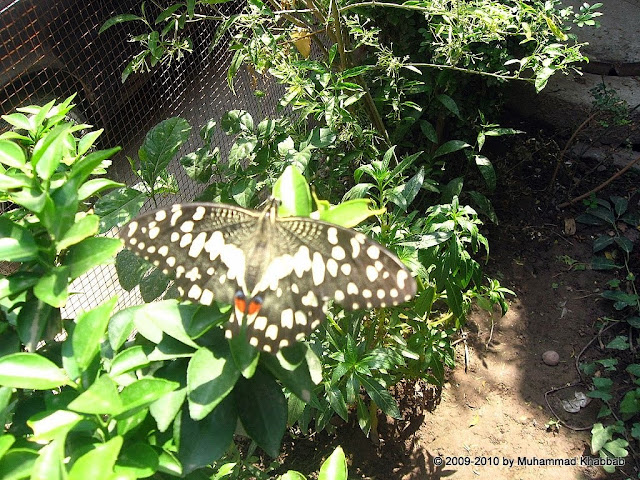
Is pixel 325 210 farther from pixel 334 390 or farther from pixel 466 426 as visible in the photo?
pixel 466 426

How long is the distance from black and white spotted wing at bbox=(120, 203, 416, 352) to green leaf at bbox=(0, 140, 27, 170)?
238 mm

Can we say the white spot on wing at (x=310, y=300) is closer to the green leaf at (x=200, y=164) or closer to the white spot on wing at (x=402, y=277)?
the white spot on wing at (x=402, y=277)

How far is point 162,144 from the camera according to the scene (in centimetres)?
179

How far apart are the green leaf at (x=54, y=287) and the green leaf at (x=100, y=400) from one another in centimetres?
16

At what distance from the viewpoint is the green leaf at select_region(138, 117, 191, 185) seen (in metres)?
1.78

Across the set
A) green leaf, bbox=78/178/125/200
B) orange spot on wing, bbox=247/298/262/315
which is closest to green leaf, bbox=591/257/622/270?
orange spot on wing, bbox=247/298/262/315

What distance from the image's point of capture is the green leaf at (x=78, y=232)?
3.47ft

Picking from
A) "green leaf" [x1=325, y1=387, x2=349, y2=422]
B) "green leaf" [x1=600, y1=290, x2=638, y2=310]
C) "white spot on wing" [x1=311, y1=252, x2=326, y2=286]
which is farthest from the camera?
"green leaf" [x1=600, y1=290, x2=638, y2=310]

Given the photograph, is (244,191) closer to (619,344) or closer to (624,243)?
(619,344)

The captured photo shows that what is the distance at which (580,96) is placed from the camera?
3.73m

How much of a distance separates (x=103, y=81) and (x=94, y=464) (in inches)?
131

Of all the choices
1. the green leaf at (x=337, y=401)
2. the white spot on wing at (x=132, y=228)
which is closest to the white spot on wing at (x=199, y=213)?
the white spot on wing at (x=132, y=228)

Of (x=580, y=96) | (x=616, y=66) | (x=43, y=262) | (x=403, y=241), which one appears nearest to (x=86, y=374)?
(x=43, y=262)

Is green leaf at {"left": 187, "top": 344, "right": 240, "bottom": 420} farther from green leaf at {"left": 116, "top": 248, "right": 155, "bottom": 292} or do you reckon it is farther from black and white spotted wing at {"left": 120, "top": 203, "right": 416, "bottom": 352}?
green leaf at {"left": 116, "top": 248, "right": 155, "bottom": 292}
